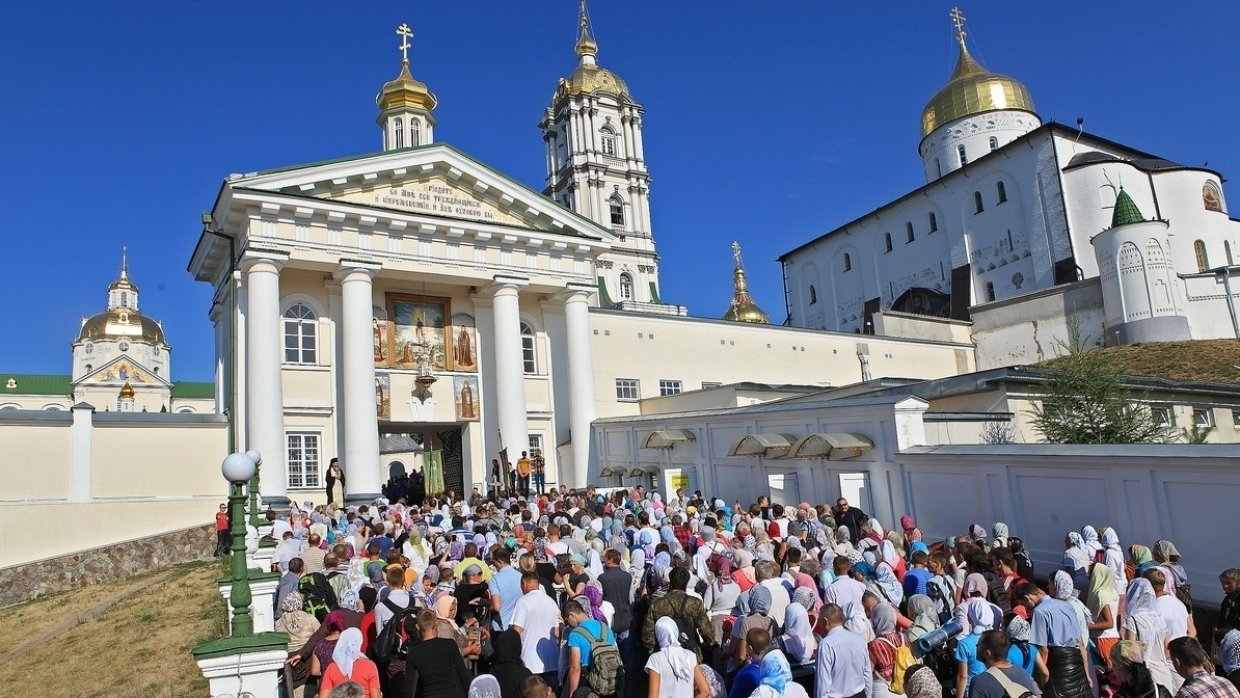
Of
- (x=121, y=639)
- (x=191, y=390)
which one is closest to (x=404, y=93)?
(x=121, y=639)

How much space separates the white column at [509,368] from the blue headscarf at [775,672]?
72.3ft

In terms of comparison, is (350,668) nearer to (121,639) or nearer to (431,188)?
(121,639)

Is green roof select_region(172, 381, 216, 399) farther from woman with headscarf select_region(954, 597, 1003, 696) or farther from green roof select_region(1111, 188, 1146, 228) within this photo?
woman with headscarf select_region(954, 597, 1003, 696)

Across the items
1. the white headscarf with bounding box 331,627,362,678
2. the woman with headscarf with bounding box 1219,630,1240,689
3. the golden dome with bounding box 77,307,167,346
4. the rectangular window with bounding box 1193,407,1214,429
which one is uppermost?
the golden dome with bounding box 77,307,167,346

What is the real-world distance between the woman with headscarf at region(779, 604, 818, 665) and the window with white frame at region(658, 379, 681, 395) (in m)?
26.2

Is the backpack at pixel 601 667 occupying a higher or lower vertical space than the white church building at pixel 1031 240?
lower

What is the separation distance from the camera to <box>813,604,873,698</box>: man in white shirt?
588cm

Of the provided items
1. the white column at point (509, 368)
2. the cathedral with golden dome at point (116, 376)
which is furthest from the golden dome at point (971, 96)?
the cathedral with golden dome at point (116, 376)

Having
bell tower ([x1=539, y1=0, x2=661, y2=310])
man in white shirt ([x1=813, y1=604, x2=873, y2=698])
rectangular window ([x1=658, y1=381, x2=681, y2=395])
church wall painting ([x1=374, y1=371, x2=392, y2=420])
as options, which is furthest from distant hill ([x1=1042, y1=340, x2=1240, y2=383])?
bell tower ([x1=539, y1=0, x2=661, y2=310])

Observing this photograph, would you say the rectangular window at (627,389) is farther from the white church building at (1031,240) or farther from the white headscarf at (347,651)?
the white headscarf at (347,651)

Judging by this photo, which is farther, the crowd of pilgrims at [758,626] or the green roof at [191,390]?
the green roof at [191,390]

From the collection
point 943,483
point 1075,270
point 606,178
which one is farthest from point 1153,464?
point 606,178

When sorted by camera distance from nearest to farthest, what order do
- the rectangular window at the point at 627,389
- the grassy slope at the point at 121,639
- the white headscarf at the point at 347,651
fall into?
1. the white headscarf at the point at 347,651
2. the grassy slope at the point at 121,639
3. the rectangular window at the point at 627,389

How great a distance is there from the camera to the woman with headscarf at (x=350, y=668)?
617cm
